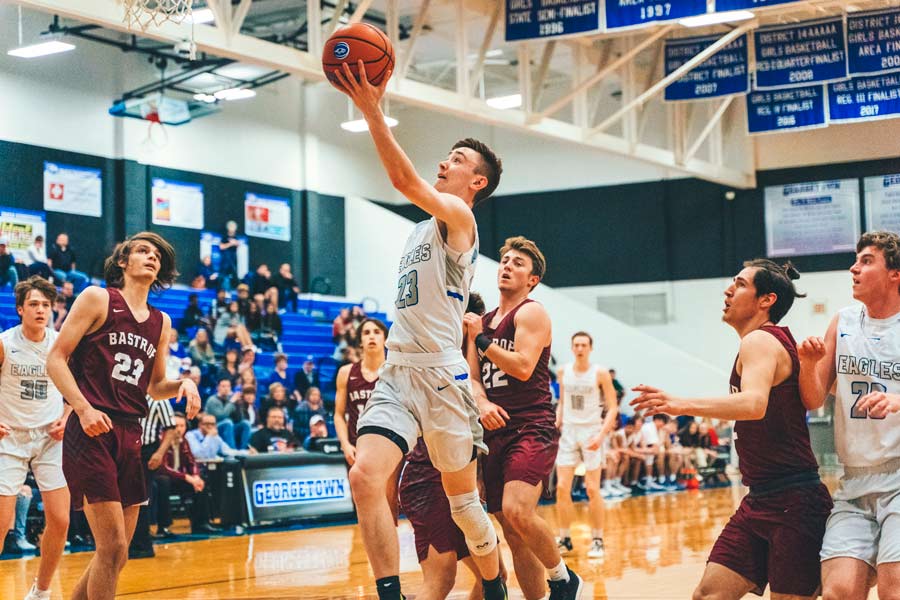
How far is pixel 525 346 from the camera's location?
6.31 meters

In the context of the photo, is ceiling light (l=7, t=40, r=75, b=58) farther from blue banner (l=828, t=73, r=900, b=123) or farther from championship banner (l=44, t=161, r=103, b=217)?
blue banner (l=828, t=73, r=900, b=123)

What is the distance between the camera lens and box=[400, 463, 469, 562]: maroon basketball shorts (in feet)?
19.9

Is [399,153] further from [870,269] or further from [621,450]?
[621,450]

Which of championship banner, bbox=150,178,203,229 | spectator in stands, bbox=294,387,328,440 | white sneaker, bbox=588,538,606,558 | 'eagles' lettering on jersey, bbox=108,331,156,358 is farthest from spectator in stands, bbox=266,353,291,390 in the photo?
'eagles' lettering on jersey, bbox=108,331,156,358

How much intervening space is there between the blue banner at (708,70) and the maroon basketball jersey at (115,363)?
12709 mm

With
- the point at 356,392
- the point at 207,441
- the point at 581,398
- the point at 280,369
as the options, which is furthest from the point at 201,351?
the point at 356,392

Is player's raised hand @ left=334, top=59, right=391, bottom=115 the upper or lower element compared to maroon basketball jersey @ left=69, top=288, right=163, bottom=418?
upper

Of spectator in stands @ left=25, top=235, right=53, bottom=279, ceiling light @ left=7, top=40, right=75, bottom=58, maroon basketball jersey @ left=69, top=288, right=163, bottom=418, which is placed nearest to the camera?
maroon basketball jersey @ left=69, top=288, right=163, bottom=418

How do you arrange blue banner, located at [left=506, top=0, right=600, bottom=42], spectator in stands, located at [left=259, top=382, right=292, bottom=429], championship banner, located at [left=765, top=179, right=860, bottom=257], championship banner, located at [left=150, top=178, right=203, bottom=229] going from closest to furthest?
blue banner, located at [left=506, top=0, right=600, bottom=42]
spectator in stands, located at [left=259, top=382, right=292, bottom=429]
championship banner, located at [left=150, top=178, right=203, bottom=229]
championship banner, located at [left=765, top=179, right=860, bottom=257]

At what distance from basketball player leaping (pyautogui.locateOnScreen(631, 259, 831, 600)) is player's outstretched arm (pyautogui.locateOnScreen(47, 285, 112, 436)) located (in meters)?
2.81

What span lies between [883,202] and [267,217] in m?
12.7

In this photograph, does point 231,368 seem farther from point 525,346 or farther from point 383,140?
point 383,140

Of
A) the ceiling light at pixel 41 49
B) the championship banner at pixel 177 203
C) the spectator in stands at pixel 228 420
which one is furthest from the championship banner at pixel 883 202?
the ceiling light at pixel 41 49

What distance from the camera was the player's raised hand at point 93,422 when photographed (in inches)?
218
